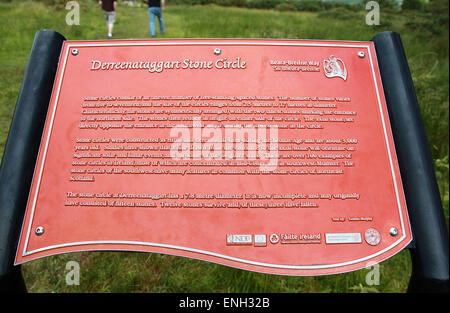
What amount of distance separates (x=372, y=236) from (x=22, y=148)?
2.38 metres

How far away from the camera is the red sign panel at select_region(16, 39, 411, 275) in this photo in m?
1.77

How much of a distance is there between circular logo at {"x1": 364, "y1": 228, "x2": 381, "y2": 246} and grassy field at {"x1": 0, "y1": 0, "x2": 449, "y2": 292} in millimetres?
1126

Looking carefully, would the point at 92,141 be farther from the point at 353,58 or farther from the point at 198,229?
the point at 353,58

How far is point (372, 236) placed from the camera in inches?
69.9

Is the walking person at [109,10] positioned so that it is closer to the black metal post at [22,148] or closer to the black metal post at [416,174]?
the black metal post at [22,148]

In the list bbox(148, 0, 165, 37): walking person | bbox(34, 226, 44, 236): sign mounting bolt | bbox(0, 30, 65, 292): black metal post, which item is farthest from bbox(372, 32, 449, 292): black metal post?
bbox(148, 0, 165, 37): walking person

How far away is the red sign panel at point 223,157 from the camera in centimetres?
177

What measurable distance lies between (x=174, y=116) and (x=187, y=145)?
0.25m

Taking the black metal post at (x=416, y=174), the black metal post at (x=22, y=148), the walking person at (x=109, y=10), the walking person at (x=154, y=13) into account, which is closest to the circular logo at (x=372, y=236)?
the black metal post at (x=416, y=174)

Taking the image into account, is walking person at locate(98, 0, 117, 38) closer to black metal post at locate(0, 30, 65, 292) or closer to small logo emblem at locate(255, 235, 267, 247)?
black metal post at locate(0, 30, 65, 292)

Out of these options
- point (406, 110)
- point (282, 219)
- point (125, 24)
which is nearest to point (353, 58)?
point (406, 110)

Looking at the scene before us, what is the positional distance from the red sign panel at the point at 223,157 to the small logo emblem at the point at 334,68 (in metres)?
0.01

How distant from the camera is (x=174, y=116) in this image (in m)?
2.03

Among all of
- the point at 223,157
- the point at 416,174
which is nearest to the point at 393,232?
the point at 416,174
